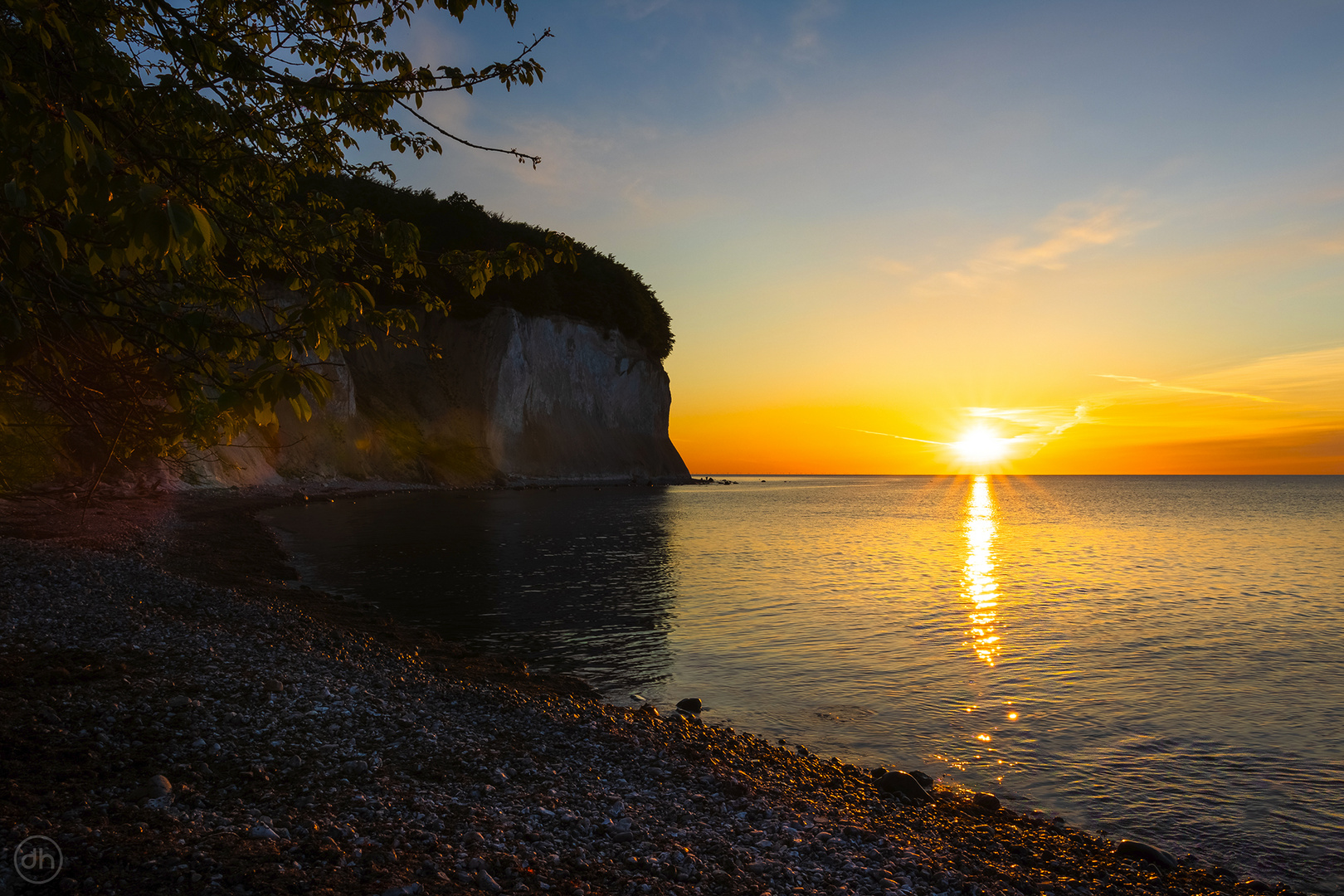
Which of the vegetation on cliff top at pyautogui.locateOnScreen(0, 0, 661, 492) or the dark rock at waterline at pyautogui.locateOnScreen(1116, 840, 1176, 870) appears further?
the dark rock at waterline at pyautogui.locateOnScreen(1116, 840, 1176, 870)

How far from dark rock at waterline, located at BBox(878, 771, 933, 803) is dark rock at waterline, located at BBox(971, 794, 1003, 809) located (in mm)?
514

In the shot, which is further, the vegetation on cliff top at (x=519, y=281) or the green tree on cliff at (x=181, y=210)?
the vegetation on cliff top at (x=519, y=281)

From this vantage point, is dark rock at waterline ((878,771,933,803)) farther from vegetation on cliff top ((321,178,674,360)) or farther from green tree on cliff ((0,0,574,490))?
vegetation on cliff top ((321,178,674,360))

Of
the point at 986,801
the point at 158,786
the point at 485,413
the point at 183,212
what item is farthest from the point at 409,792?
the point at 485,413

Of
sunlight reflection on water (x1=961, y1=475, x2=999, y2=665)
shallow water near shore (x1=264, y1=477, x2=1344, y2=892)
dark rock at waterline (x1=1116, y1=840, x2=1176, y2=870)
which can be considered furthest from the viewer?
sunlight reflection on water (x1=961, y1=475, x2=999, y2=665)

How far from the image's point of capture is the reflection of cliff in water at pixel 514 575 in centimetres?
1522

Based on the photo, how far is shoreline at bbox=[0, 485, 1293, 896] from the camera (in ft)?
15.5

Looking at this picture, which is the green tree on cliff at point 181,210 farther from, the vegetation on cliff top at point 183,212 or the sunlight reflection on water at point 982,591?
the sunlight reflection on water at point 982,591

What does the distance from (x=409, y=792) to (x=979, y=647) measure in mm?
13676

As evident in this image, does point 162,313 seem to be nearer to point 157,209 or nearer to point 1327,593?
point 157,209

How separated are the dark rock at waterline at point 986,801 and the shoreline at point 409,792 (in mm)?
126

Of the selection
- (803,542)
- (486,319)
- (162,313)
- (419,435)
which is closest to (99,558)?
(162,313)

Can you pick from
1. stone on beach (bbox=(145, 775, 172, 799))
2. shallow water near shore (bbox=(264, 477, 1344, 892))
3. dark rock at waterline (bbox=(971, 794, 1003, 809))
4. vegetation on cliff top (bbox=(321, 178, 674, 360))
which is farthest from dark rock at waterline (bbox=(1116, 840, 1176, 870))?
vegetation on cliff top (bbox=(321, 178, 674, 360))

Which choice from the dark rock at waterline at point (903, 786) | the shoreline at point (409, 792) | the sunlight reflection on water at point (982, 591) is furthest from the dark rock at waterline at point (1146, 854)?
the sunlight reflection on water at point (982, 591)
